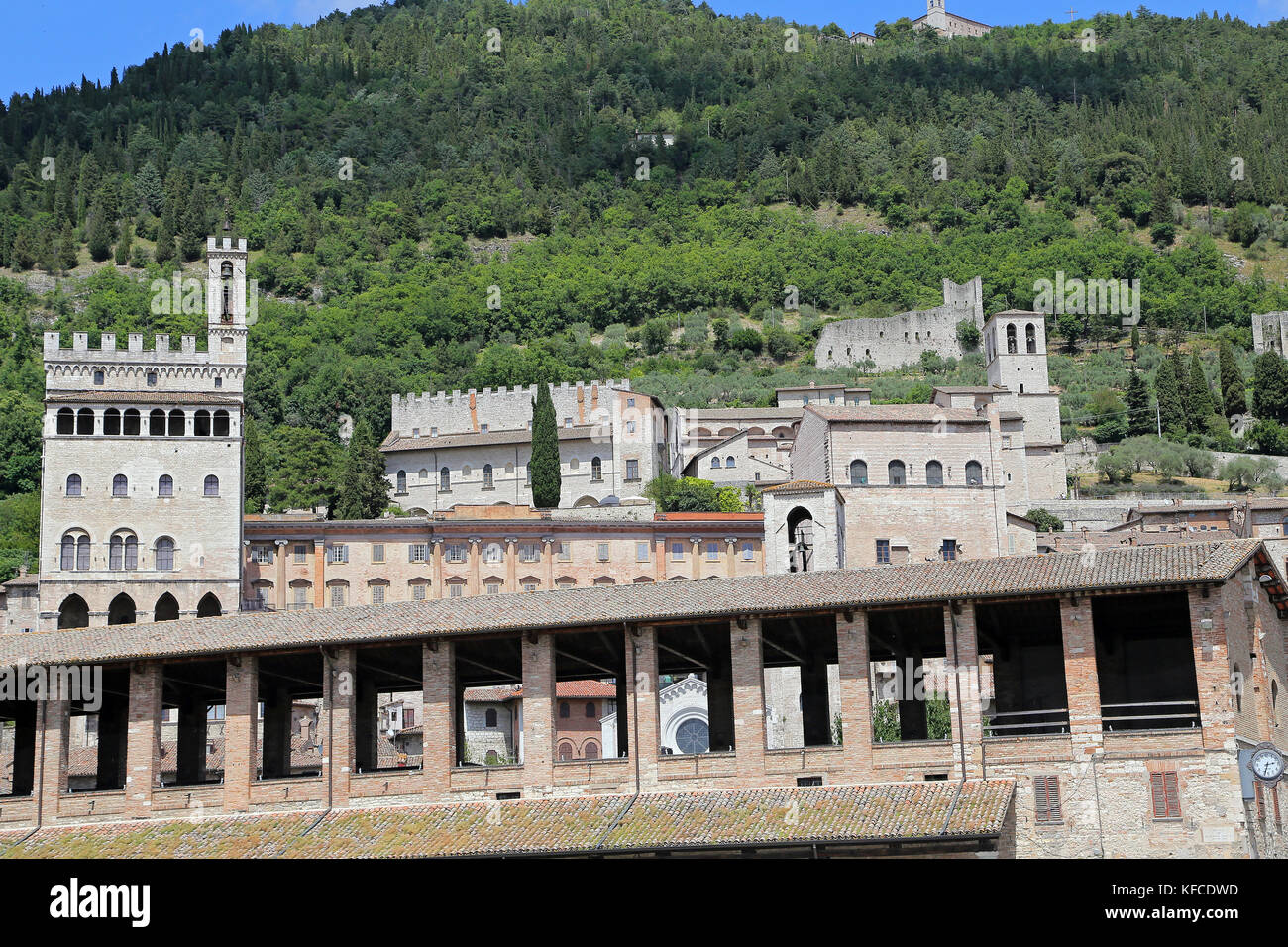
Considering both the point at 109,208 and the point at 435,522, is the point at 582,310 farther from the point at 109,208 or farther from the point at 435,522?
the point at 435,522

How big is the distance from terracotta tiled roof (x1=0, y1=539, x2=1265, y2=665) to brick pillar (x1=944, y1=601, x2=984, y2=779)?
3.77 feet

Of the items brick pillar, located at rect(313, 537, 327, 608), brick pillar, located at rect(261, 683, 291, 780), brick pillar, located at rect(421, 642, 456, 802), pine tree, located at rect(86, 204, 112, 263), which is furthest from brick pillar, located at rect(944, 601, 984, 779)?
→ pine tree, located at rect(86, 204, 112, 263)

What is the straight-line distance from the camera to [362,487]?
90.2 m

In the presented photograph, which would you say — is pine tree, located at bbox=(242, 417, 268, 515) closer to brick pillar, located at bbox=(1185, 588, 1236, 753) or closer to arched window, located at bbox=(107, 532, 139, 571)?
arched window, located at bbox=(107, 532, 139, 571)

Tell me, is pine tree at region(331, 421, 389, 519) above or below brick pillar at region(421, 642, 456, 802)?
above

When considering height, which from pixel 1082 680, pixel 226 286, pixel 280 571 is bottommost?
pixel 1082 680

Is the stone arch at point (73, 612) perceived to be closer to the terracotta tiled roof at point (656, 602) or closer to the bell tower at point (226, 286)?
the bell tower at point (226, 286)

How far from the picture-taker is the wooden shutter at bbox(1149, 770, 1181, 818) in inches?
1373

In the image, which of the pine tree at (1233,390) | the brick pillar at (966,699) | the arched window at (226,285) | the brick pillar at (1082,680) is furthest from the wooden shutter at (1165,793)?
the pine tree at (1233,390)

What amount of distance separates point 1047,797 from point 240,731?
1932cm

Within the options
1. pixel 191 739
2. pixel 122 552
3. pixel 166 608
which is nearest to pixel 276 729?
pixel 191 739

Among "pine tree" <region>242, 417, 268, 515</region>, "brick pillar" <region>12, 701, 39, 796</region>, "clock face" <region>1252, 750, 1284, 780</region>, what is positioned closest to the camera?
"clock face" <region>1252, 750, 1284, 780</region>

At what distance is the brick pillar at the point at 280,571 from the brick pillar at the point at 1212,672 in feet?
156

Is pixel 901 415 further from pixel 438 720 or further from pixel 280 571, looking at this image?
pixel 438 720
